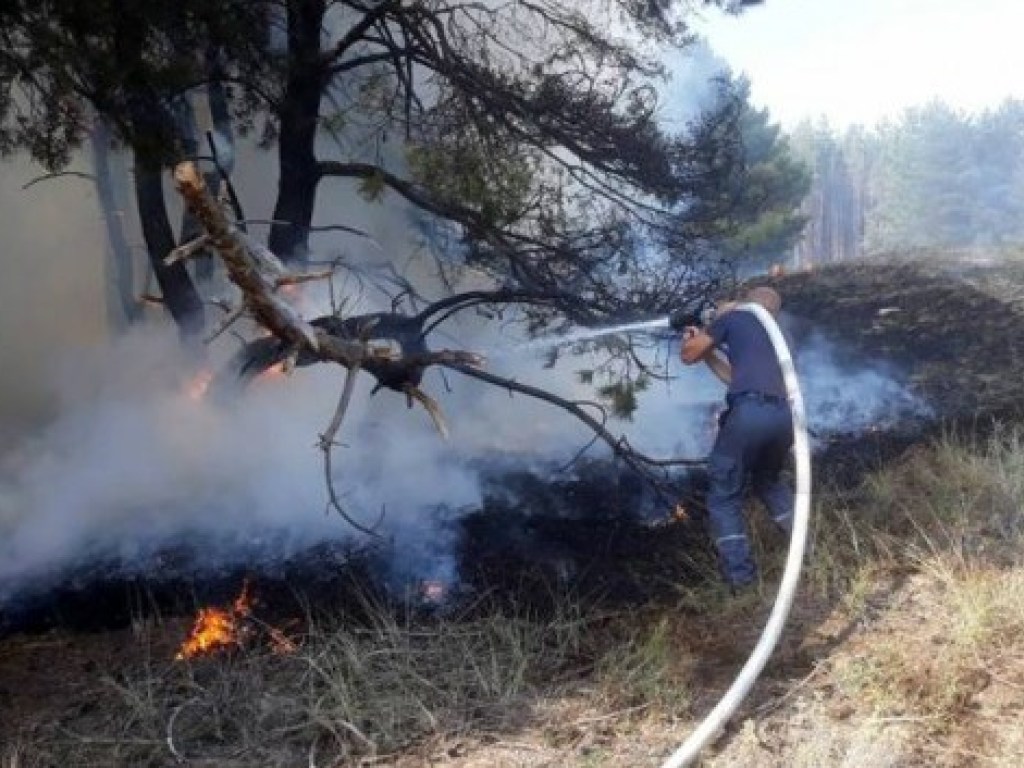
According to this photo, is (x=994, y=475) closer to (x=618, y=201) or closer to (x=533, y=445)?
(x=618, y=201)

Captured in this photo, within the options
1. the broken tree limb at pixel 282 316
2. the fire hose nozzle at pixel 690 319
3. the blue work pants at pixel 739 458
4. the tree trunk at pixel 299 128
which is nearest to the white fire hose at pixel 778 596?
the blue work pants at pixel 739 458

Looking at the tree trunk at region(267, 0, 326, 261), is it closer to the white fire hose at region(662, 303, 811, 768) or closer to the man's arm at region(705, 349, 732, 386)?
the man's arm at region(705, 349, 732, 386)

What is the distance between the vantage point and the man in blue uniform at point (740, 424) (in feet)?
16.1

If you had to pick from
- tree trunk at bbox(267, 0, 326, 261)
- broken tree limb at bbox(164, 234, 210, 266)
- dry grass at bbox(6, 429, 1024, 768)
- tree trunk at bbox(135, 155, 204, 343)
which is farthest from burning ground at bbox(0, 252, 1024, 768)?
tree trunk at bbox(267, 0, 326, 261)

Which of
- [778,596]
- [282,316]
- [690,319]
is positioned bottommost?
[778,596]

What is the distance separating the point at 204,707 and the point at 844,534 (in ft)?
11.3

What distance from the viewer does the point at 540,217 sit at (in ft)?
21.6

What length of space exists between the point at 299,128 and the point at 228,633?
3.49 metres

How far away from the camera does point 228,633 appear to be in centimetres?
499

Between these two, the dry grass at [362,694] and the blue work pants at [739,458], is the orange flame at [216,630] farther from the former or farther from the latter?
the blue work pants at [739,458]

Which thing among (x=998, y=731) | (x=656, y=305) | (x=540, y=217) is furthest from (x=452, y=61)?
(x=998, y=731)

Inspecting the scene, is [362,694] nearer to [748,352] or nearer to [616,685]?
[616,685]

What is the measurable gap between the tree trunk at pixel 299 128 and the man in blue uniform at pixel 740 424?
281 centimetres

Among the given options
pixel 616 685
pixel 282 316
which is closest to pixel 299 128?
pixel 282 316
